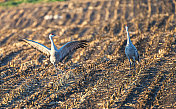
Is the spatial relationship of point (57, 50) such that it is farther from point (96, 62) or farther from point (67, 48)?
point (96, 62)

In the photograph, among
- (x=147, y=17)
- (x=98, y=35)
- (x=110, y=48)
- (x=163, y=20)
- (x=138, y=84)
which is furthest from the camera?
(x=147, y=17)

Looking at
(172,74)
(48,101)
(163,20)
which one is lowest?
(48,101)

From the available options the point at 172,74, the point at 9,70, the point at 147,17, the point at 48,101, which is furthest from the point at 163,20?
the point at 48,101

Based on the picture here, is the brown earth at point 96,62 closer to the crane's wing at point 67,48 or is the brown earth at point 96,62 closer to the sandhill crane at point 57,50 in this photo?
the sandhill crane at point 57,50

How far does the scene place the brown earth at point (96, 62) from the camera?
1064 cm

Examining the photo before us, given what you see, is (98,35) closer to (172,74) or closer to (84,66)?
(84,66)

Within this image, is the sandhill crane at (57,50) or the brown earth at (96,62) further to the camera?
the sandhill crane at (57,50)

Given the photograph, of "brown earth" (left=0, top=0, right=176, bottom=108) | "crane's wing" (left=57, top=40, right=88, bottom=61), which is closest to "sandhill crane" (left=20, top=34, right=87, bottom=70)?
"crane's wing" (left=57, top=40, right=88, bottom=61)

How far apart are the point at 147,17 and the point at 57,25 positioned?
7.60 meters

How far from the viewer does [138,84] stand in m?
11.5

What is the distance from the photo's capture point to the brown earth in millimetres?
10641

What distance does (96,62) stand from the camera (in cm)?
1476

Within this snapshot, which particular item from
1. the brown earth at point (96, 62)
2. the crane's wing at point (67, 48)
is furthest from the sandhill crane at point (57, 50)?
the brown earth at point (96, 62)

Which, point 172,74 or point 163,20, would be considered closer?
point 172,74
